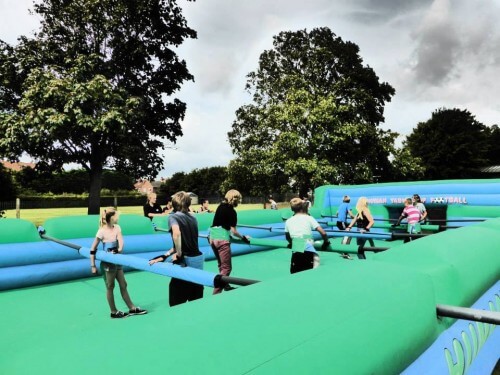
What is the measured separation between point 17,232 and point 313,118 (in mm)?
15471

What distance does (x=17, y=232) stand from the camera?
633cm

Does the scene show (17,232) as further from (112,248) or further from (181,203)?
(181,203)

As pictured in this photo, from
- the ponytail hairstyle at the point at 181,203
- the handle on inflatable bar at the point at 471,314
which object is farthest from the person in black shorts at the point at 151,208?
the handle on inflatable bar at the point at 471,314

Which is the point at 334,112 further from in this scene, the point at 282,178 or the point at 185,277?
the point at 185,277

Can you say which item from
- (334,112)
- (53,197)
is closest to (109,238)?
(334,112)

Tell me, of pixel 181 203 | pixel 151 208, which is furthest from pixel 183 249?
pixel 151 208

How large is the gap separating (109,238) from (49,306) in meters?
1.46

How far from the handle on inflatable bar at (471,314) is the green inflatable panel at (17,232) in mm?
6540

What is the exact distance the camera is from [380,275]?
1.61m

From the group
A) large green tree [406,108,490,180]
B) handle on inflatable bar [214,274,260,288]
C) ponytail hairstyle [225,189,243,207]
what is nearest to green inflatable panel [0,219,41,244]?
ponytail hairstyle [225,189,243,207]

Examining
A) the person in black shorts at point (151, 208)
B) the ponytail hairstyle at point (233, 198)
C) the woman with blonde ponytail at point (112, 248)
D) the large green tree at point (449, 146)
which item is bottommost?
the woman with blonde ponytail at point (112, 248)

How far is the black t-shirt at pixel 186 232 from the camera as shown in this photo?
3.90m

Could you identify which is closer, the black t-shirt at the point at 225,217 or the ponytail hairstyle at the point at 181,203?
the ponytail hairstyle at the point at 181,203

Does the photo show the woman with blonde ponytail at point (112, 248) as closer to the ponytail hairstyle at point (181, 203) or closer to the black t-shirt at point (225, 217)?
the ponytail hairstyle at point (181, 203)
